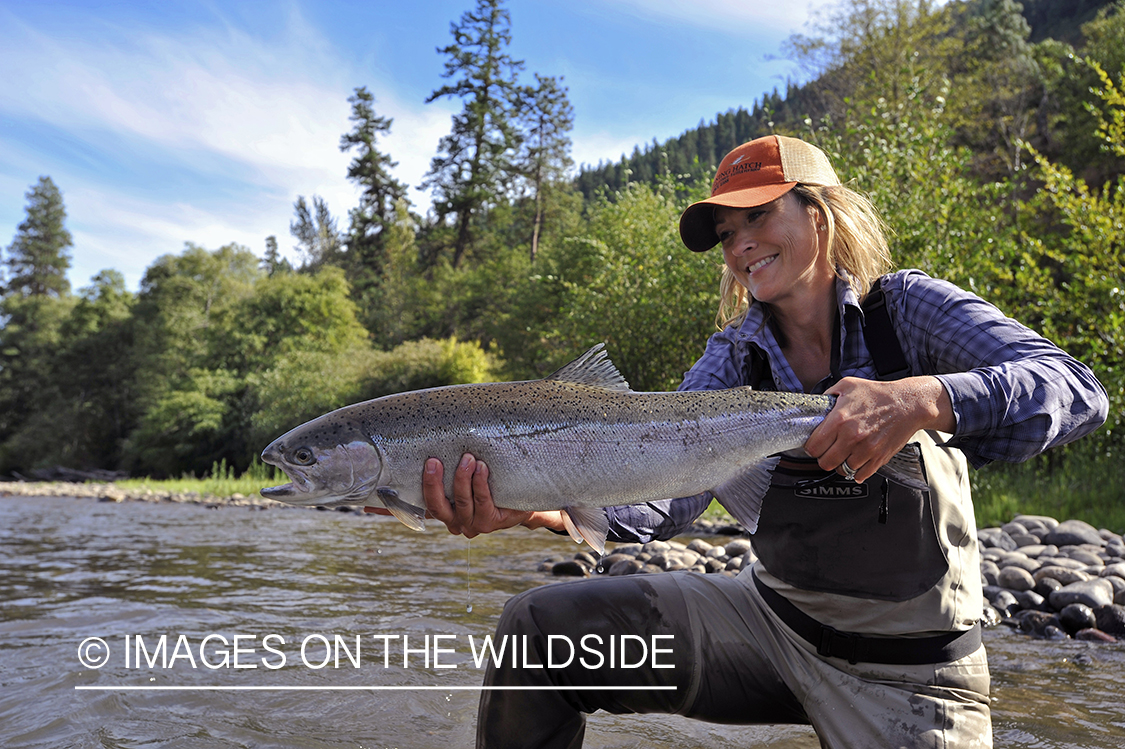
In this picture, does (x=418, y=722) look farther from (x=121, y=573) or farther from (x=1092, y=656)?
(x=121, y=573)

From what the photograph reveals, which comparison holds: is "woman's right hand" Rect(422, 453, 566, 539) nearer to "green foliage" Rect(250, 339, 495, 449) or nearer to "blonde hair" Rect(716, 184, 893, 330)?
"blonde hair" Rect(716, 184, 893, 330)

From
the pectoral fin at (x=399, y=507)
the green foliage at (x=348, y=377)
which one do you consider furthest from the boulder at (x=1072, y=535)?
the green foliage at (x=348, y=377)

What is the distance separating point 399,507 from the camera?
9.39 feet

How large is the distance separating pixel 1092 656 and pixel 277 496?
5.48m

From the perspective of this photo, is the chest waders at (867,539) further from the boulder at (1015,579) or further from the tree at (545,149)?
the tree at (545,149)

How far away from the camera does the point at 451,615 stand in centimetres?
654

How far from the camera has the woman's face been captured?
310 centimetres

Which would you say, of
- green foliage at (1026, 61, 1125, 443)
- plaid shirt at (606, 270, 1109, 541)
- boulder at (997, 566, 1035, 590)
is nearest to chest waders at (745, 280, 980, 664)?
plaid shirt at (606, 270, 1109, 541)

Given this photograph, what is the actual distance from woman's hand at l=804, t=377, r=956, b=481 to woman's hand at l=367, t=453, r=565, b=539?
1.21 m

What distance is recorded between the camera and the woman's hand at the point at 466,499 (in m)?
2.78

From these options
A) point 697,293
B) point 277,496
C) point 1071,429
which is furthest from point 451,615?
point 697,293

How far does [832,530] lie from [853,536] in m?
0.07

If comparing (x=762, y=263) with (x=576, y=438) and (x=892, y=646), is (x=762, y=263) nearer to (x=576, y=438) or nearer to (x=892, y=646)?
(x=576, y=438)

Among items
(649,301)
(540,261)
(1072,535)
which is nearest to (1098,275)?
(1072,535)
